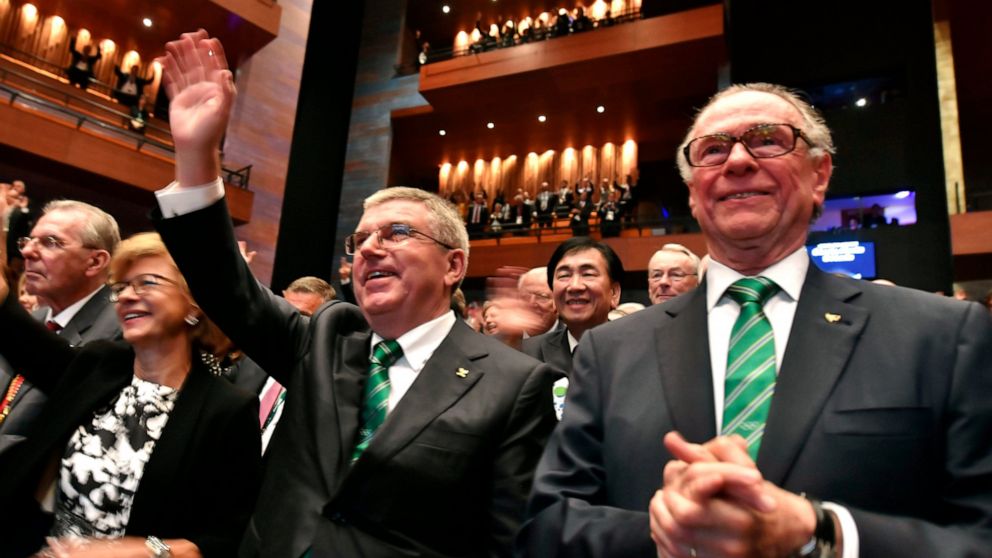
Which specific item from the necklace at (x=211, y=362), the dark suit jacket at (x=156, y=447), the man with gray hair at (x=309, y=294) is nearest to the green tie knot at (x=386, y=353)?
the dark suit jacket at (x=156, y=447)

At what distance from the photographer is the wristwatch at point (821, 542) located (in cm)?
91

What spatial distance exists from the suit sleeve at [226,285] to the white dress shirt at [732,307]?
3.44 ft

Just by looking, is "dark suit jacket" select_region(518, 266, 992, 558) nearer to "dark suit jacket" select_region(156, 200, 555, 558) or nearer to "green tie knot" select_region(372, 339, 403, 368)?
"dark suit jacket" select_region(156, 200, 555, 558)

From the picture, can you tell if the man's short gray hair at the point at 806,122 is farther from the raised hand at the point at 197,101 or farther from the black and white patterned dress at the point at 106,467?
the black and white patterned dress at the point at 106,467

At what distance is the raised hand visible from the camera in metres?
1.50

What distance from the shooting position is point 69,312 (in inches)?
98.7

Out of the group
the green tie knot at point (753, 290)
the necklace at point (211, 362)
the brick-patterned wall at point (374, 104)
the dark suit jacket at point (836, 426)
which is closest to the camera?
the dark suit jacket at point (836, 426)

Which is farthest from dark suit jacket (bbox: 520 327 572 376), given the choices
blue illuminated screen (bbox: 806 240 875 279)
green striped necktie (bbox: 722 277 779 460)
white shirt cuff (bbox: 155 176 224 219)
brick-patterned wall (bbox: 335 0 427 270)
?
brick-patterned wall (bbox: 335 0 427 270)

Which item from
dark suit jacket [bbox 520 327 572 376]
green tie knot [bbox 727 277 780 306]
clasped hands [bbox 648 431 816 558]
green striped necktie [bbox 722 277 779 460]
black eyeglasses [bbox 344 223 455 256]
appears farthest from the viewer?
dark suit jacket [bbox 520 327 572 376]

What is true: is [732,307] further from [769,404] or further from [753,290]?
[769,404]

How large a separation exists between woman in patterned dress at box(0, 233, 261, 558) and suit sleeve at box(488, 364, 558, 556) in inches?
27.2

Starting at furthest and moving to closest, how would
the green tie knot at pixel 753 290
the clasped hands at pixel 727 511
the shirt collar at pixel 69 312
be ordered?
the shirt collar at pixel 69 312 < the green tie knot at pixel 753 290 < the clasped hands at pixel 727 511

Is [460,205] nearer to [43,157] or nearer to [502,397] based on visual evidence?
[43,157]


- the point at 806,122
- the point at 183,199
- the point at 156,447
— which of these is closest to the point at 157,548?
the point at 156,447
